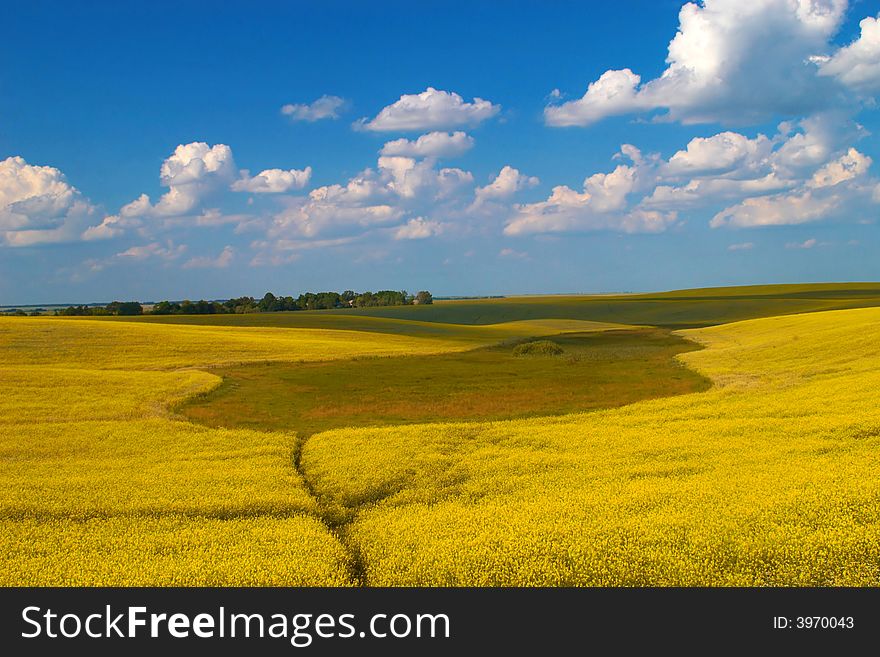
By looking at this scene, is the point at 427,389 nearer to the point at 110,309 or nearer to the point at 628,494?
the point at 628,494

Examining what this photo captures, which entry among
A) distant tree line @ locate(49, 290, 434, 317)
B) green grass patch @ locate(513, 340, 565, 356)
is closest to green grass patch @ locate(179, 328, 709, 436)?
green grass patch @ locate(513, 340, 565, 356)

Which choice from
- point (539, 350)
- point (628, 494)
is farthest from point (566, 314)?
point (628, 494)

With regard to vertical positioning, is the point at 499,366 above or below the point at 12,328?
below

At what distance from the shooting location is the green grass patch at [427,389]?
29703 mm

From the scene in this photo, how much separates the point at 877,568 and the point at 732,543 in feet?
7.15

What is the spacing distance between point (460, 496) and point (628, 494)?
405 centimetres

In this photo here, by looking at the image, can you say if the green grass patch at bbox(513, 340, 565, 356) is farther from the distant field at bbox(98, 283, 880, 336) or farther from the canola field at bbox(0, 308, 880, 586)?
the canola field at bbox(0, 308, 880, 586)

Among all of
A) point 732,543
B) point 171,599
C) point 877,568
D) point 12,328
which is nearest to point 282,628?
point 171,599

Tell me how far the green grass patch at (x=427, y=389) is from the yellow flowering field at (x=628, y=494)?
5.07 meters

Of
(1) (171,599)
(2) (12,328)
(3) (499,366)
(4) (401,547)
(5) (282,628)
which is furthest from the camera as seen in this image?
(2) (12,328)

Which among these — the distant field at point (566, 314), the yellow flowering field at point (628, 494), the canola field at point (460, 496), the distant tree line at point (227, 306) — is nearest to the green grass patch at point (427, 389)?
the canola field at point (460, 496)

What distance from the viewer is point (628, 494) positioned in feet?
47.1

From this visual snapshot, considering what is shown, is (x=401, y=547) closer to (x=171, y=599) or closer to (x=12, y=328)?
(x=171, y=599)

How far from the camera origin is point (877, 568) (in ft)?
33.9
